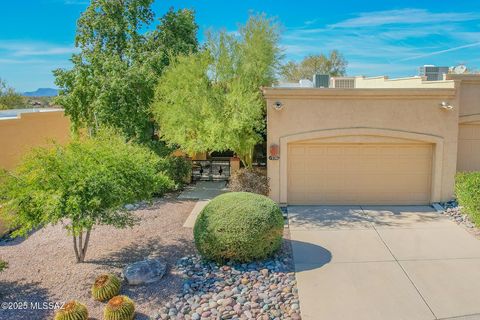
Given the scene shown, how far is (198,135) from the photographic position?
13.0 m

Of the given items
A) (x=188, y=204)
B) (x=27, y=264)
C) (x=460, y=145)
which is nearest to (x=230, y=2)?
(x=188, y=204)

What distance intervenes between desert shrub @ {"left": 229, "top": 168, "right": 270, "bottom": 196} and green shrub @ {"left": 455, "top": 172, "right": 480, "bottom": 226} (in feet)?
19.3

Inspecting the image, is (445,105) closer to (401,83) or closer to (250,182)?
(401,83)

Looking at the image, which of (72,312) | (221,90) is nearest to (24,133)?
(221,90)

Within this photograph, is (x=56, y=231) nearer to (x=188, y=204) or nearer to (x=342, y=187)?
(x=188, y=204)

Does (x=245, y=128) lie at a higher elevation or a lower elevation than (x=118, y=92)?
lower

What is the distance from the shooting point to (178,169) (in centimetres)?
1612

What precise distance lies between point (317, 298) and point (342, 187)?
6.62m

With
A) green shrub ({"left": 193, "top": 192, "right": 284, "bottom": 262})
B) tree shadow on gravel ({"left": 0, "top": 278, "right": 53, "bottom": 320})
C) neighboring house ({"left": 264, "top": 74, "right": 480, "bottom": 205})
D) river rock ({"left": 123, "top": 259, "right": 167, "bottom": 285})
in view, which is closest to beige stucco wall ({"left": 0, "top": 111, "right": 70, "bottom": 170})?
tree shadow on gravel ({"left": 0, "top": 278, "right": 53, "bottom": 320})

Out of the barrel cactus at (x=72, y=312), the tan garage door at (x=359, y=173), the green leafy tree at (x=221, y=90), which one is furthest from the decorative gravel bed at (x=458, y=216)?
the barrel cactus at (x=72, y=312)

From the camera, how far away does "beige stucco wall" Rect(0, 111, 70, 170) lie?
14.2 m

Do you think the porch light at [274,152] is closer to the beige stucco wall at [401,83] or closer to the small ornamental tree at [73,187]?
the small ornamental tree at [73,187]

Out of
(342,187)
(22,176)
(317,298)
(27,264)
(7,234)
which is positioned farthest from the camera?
(342,187)

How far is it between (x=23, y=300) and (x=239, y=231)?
4.42 metres
